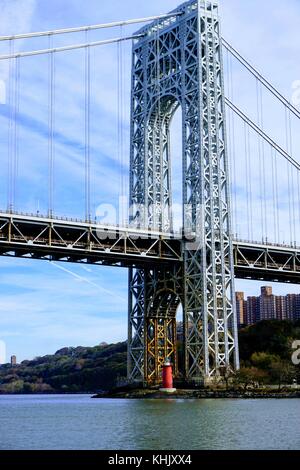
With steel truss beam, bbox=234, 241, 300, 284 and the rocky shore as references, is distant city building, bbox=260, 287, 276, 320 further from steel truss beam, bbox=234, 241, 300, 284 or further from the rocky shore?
the rocky shore

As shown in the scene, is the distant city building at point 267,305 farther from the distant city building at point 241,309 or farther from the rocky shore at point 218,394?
the rocky shore at point 218,394

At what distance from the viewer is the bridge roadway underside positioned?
245 feet

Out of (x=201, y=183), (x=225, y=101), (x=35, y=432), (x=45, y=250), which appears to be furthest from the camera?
(x=225, y=101)

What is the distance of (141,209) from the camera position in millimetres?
87938

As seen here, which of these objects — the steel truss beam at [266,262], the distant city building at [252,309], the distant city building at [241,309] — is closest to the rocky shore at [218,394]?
the steel truss beam at [266,262]

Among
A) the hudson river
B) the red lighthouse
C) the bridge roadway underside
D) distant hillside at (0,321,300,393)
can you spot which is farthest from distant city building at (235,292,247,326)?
the hudson river

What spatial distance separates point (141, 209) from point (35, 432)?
46.2 metres

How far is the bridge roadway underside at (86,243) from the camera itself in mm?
74562

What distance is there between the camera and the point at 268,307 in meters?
174

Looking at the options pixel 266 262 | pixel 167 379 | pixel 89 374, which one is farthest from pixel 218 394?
pixel 89 374

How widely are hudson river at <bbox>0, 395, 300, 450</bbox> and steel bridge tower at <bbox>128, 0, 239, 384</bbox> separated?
2184cm

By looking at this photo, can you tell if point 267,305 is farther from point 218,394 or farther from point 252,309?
point 218,394
